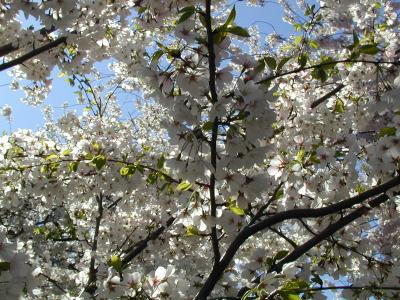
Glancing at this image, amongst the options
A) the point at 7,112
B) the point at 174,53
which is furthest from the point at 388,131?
the point at 7,112

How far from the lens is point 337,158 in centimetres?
385

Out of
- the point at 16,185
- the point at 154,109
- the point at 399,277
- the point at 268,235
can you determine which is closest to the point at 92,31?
the point at 16,185

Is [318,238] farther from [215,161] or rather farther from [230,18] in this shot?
[230,18]

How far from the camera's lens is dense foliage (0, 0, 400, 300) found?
2.16 m

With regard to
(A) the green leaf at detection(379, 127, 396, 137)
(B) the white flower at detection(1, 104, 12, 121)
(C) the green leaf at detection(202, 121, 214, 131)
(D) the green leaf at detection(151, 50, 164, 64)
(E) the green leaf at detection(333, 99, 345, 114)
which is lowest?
(C) the green leaf at detection(202, 121, 214, 131)

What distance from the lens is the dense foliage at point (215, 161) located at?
2.16 metres

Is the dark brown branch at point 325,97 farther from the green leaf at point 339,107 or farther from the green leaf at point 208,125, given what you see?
the green leaf at point 208,125

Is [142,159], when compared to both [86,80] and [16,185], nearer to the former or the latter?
[16,185]

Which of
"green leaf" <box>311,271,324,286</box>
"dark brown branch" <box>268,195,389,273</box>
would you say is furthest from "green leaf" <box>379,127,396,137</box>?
"green leaf" <box>311,271,324,286</box>

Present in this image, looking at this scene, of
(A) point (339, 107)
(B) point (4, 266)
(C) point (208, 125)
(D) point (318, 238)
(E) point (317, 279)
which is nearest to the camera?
(C) point (208, 125)

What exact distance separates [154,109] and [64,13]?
745 cm

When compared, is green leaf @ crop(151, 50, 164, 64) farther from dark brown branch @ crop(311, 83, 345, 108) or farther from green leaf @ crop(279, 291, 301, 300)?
dark brown branch @ crop(311, 83, 345, 108)

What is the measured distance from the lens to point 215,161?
2213 mm

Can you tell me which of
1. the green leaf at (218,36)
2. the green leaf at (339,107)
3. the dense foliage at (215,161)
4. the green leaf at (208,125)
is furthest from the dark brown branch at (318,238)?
the green leaf at (339,107)
